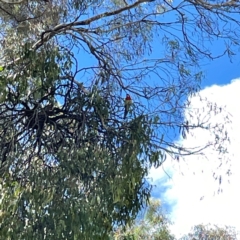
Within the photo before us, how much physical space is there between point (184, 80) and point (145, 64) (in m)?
0.38

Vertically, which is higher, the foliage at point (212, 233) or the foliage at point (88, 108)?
the foliage at point (212, 233)

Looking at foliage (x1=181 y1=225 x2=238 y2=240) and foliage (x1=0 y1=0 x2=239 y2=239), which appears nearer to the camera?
foliage (x1=0 y1=0 x2=239 y2=239)

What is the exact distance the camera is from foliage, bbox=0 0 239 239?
9.91 feet

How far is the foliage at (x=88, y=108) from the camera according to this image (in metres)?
3.02

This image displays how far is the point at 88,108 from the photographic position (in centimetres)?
364

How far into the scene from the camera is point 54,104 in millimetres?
3721

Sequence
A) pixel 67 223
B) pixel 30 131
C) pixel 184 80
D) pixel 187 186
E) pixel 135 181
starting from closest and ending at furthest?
pixel 67 223 < pixel 135 181 < pixel 30 131 < pixel 184 80 < pixel 187 186

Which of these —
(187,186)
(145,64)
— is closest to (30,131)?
(145,64)

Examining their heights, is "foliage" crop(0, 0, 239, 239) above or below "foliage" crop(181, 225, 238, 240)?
below

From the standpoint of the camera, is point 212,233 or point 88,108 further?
point 212,233

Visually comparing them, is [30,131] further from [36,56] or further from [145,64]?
[145,64]

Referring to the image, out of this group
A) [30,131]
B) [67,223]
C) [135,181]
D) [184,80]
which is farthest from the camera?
[184,80]

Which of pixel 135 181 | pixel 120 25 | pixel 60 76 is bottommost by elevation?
pixel 135 181

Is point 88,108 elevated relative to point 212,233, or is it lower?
lower
